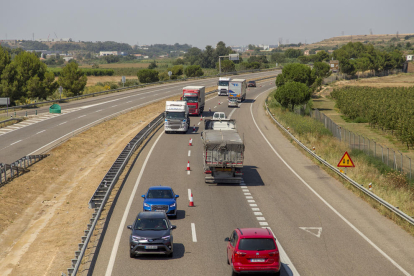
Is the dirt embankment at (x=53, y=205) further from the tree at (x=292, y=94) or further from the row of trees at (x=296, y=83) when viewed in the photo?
the row of trees at (x=296, y=83)

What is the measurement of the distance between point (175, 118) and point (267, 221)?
26.7 metres

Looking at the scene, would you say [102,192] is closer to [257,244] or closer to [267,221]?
[267,221]

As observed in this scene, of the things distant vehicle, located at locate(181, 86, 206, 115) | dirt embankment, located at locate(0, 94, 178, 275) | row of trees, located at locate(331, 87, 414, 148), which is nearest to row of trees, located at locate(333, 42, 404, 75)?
row of trees, located at locate(331, 87, 414, 148)

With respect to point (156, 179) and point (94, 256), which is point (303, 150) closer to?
point (156, 179)

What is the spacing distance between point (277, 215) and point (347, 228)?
340cm

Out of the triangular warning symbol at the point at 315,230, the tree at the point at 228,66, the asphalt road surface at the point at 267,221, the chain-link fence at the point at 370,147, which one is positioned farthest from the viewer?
the tree at the point at 228,66

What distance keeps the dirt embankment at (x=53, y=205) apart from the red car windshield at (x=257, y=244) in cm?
671

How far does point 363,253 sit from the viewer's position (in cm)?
1727

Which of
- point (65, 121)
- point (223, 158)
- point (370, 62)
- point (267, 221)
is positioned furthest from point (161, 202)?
point (370, 62)

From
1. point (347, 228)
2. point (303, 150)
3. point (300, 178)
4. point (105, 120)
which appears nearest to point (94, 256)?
point (347, 228)

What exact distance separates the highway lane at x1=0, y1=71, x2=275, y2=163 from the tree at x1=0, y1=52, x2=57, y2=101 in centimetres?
515

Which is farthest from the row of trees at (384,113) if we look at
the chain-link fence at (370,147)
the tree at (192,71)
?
the tree at (192,71)

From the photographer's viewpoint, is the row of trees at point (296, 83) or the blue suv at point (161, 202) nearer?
the blue suv at point (161, 202)

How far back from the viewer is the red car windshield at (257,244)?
14133 millimetres
